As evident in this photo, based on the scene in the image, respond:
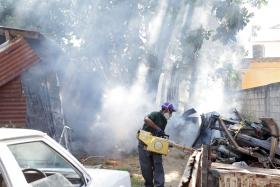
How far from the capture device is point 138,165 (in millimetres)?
10016

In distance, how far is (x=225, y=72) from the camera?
58.4ft

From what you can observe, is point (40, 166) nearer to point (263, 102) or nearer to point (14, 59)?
point (14, 59)

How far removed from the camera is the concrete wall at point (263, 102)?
30.7 feet

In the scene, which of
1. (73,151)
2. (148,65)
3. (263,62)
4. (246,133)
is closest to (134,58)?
(148,65)

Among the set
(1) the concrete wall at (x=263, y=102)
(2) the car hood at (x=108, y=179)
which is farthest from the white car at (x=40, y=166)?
(1) the concrete wall at (x=263, y=102)

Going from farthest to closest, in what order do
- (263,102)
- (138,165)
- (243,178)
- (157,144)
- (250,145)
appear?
(263,102) → (138,165) → (250,145) → (157,144) → (243,178)

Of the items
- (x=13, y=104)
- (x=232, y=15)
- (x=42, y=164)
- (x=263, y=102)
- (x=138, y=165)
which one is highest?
(x=232, y=15)

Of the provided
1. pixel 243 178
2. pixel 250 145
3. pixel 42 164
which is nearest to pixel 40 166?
pixel 42 164

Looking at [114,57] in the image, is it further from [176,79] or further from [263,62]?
[263,62]

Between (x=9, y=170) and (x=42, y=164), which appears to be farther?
(x=42, y=164)

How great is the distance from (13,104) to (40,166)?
5.08 meters

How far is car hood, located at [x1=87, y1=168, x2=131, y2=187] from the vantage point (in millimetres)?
3181

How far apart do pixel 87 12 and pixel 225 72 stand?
23.9ft

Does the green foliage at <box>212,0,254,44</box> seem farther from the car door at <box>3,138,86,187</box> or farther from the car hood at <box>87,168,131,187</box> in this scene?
the car door at <box>3,138,86,187</box>
